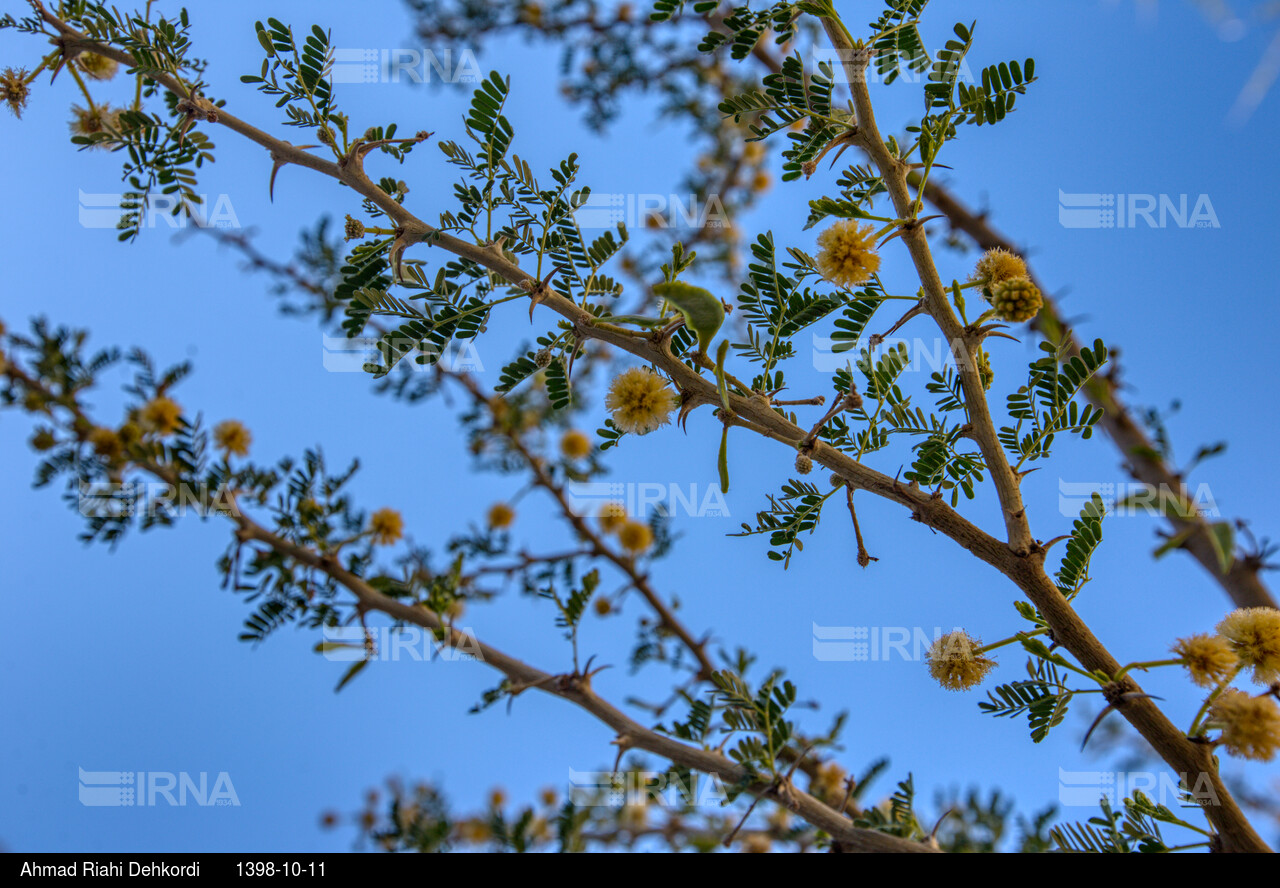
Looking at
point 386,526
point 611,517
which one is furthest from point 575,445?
point 386,526

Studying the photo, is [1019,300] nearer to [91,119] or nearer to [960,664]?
[960,664]

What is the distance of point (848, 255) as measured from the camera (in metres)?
1.04

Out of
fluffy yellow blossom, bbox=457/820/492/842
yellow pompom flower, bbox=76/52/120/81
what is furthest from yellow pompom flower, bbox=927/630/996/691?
yellow pompom flower, bbox=76/52/120/81

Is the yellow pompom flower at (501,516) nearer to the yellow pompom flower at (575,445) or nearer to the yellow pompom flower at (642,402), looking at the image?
the yellow pompom flower at (575,445)

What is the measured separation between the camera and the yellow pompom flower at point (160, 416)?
1565 mm

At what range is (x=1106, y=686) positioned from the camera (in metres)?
0.89

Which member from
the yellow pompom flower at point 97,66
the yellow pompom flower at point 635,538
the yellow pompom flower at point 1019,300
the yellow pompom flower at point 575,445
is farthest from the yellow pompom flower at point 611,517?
the yellow pompom flower at point 97,66

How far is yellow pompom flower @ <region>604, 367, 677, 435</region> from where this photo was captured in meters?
1.06

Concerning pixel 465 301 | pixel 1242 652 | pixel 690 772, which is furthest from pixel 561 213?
pixel 1242 652

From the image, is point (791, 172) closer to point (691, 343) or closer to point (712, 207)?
point (691, 343)

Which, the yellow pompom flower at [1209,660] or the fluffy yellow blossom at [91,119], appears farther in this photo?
the fluffy yellow blossom at [91,119]

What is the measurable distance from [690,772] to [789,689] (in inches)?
11.9

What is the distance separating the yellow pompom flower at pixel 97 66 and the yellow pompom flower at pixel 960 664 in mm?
2123
